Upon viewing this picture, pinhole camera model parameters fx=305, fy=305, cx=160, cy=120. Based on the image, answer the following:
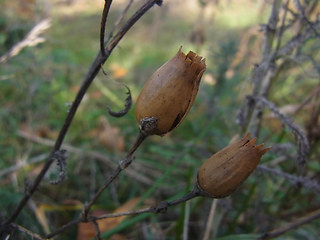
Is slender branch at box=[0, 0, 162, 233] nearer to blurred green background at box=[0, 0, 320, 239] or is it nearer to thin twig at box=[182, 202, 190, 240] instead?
blurred green background at box=[0, 0, 320, 239]


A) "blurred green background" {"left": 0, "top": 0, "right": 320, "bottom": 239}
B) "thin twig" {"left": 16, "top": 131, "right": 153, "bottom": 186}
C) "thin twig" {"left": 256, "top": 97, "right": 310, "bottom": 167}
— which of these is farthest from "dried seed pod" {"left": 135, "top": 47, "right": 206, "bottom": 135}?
"thin twig" {"left": 16, "top": 131, "right": 153, "bottom": 186}

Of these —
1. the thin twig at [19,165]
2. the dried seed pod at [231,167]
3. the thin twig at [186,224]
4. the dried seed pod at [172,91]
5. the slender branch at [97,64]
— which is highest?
the thin twig at [19,165]

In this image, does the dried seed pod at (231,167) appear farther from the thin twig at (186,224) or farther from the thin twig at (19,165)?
the thin twig at (19,165)

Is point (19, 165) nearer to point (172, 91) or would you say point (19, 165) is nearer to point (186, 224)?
point (186, 224)

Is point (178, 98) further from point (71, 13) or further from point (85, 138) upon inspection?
point (71, 13)

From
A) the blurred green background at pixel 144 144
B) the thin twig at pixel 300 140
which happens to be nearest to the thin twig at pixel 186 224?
the blurred green background at pixel 144 144


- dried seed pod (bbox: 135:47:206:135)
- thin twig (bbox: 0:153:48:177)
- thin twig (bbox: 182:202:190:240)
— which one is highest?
thin twig (bbox: 0:153:48:177)

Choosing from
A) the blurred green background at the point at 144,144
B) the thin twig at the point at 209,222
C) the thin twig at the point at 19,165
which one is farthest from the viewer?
the thin twig at the point at 19,165
